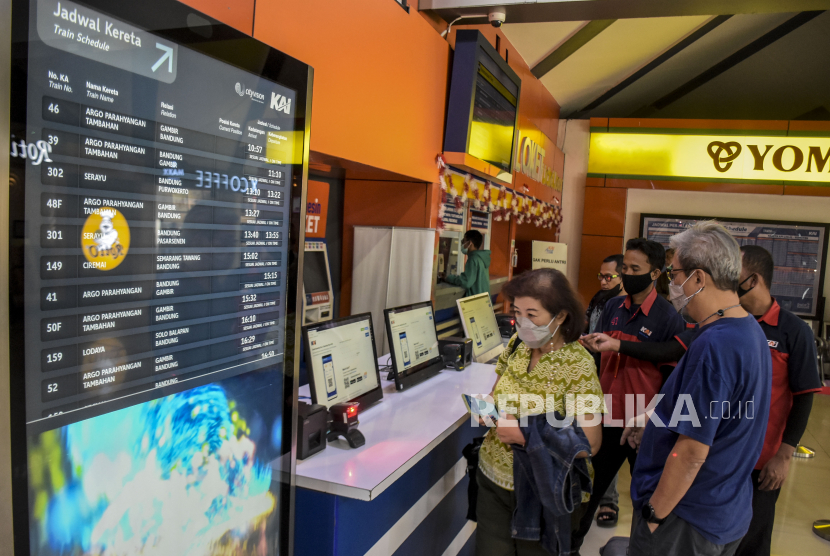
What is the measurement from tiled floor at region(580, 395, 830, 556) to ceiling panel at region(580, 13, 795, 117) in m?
4.57

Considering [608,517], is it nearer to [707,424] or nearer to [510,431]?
[510,431]

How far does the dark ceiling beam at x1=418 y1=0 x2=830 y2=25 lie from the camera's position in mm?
3205

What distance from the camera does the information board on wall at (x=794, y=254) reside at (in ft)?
24.2

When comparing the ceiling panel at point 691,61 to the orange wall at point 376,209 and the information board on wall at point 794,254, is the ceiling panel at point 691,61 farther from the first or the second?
the orange wall at point 376,209

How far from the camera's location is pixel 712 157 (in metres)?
7.44

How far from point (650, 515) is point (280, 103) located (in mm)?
1587

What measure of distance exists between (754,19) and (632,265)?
5.30 m

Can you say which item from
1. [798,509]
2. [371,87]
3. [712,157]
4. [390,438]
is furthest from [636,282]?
[712,157]

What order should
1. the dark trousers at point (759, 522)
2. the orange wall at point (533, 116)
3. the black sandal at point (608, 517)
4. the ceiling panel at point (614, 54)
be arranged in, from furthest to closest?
1. the ceiling panel at point (614, 54)
2. the orange wall at point (533, 116)
3. the black sandal at point (608, 517)
4. the dark trousers at point (759, 522)

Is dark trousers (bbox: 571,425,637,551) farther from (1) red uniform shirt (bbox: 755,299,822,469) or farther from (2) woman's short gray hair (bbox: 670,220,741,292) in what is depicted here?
(2) woman's short gray hair (bbox: 670,220,741,292)

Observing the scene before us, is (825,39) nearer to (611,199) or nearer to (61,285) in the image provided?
(611,199)

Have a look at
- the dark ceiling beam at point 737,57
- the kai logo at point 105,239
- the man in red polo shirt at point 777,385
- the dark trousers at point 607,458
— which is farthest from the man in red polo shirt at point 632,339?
the dark ceiling beam at point 737,57

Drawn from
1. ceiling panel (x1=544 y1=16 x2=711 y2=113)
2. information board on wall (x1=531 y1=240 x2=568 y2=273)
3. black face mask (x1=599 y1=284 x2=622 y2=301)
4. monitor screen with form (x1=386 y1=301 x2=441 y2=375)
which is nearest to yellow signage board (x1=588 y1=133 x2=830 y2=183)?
ceiling panel (x1=544 y1=16 x2=711 y2=113)

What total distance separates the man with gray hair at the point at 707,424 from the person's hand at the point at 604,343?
783 millimetres
